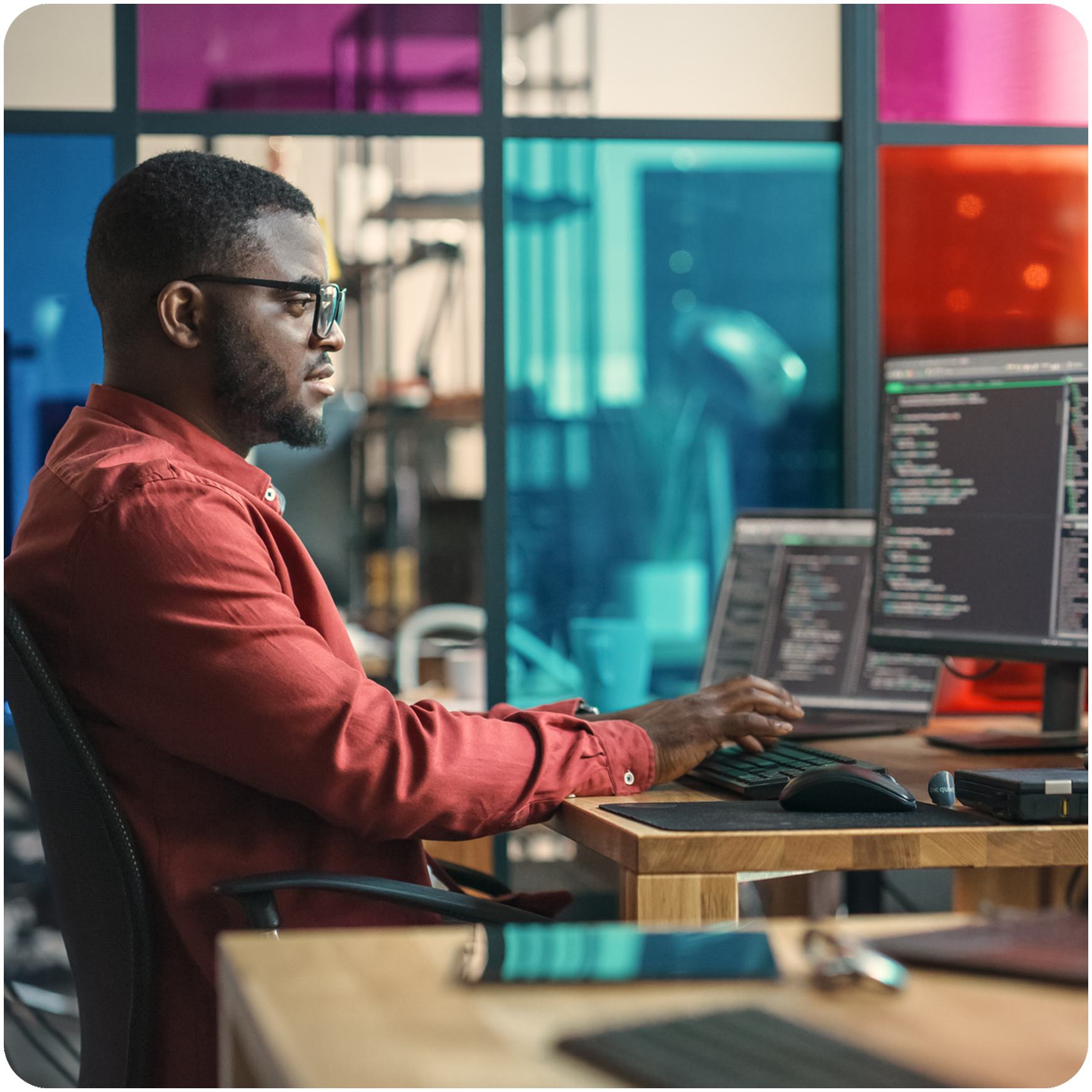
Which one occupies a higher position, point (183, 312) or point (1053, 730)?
point (183, 312)

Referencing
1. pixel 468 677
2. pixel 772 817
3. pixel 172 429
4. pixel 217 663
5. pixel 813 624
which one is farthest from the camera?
pixel 468 677

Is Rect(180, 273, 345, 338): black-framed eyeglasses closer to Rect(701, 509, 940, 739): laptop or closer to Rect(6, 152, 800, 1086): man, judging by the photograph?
Rect(6, 152, 800, 1086): man

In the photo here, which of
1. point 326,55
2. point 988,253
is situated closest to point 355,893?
point 326,55

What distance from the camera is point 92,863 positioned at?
1273 mm

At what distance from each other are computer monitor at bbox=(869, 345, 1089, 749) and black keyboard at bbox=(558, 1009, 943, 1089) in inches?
53.7

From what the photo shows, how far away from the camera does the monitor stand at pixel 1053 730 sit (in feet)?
6.05

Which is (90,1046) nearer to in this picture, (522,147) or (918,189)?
(522,147)

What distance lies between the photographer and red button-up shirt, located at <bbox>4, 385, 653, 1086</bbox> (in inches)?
50.3

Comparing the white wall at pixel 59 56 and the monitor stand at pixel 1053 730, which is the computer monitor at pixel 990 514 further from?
the white wall at pixel 59 56

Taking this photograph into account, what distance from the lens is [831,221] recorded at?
291cm

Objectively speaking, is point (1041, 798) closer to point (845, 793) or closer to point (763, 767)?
point (845, 793)

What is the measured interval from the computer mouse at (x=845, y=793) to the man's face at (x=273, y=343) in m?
0.79

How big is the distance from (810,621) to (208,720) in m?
1.33

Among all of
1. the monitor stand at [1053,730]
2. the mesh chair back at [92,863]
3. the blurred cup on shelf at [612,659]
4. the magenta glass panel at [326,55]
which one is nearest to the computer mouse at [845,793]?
the monitor stand at [1053,730]
